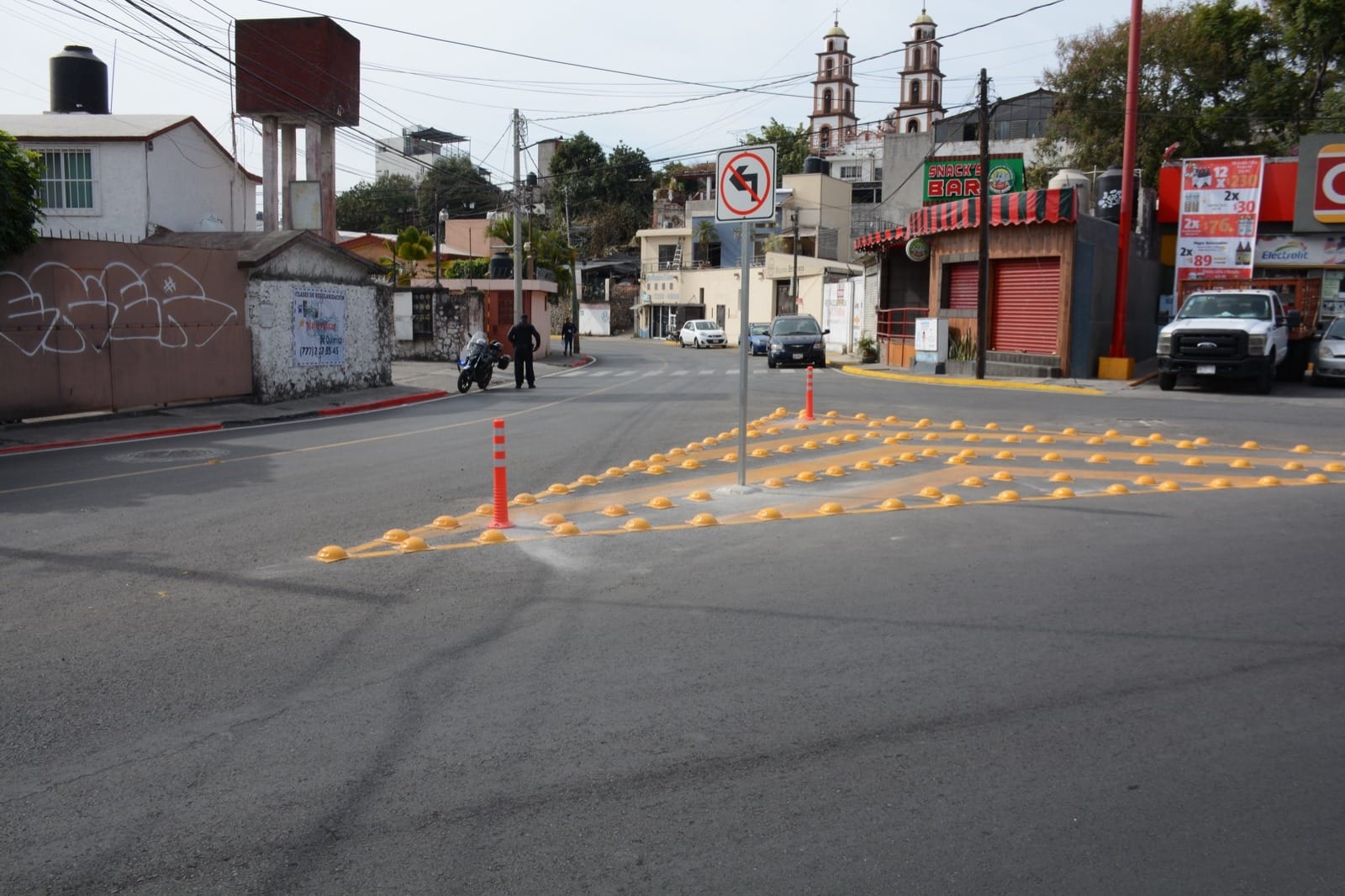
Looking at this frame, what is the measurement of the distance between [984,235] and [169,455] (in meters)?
20.8

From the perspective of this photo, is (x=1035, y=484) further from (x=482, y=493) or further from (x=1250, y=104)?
(x=1250, y=104)

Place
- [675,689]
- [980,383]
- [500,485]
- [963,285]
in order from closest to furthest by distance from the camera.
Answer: [675,689] < [500,485] < [980,383] < [963,285]

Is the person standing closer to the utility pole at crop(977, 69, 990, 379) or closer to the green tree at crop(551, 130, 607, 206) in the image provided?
the utility pole at crop(977, 69, 990, 379)

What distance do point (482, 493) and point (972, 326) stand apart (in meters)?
22.7

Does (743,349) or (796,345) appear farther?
(796,345)

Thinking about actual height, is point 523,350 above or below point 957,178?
below

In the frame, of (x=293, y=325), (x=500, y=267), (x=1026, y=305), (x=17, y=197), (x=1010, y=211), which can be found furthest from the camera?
(x=500, y=267)

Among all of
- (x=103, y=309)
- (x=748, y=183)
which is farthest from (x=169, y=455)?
(x=748, y=183)

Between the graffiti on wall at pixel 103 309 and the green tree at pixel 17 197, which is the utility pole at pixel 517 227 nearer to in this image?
the graffiti on wall at pixel 103 309

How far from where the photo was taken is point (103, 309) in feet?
56.9

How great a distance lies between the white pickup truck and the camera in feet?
74.4

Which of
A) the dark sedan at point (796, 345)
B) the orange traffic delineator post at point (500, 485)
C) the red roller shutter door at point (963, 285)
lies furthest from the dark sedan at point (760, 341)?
the orange traffic delineator post at point (500, 485)

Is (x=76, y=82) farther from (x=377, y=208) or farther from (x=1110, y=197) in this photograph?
(x=377, y=208)

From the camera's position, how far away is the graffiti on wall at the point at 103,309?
16047 mm
